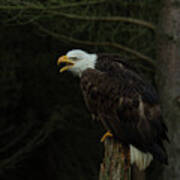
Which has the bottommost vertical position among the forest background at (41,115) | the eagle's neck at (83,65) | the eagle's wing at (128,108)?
the forest background at (41,115)

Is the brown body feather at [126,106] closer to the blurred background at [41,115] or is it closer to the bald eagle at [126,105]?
the bald eagle at [126,105]

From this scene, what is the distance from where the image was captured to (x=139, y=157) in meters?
3.86

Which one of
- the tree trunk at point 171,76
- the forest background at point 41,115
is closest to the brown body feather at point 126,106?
the tree trunk at point 171,76

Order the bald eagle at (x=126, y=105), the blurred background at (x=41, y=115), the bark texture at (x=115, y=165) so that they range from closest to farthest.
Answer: the bark texture at (x=115, y=165)
the bald eagle at (x=126, y=105)
the blurred background at (x=41, y=115)

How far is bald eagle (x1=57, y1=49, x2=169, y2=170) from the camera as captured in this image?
3.93 metres

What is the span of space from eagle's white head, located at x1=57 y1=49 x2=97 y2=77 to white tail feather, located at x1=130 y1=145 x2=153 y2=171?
3.38ft

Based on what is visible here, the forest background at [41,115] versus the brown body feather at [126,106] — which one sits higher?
the brown body feather at [126,106]

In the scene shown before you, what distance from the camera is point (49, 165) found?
845 centimetres

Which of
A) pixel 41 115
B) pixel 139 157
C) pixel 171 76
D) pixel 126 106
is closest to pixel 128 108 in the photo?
pixel 126 106

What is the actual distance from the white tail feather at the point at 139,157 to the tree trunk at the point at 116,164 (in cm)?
5

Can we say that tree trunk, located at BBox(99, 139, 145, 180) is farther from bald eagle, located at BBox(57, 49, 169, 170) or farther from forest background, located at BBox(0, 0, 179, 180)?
forest background, located at BBox(0, 0, 179, 180)

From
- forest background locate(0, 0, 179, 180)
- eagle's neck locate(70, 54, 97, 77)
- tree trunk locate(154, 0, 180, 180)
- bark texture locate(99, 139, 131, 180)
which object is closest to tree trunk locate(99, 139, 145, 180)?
bark texture locate(99, 139, 131, 180)

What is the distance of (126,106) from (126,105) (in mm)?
13

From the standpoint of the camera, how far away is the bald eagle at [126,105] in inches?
155
